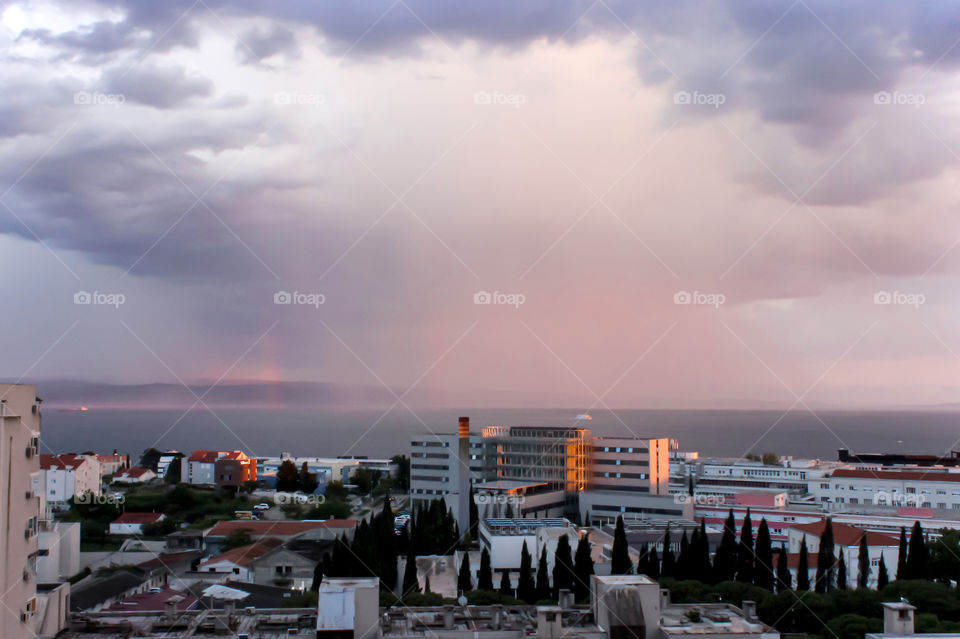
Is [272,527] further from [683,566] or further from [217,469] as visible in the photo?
[217,469]

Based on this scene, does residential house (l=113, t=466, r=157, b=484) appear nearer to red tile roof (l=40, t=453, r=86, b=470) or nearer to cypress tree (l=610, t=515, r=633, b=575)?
red tile roof (l=40, t=453, r=86, b=470)

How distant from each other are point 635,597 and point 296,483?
4098 centimetres

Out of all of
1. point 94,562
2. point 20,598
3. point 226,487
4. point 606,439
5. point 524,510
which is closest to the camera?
point 20,598

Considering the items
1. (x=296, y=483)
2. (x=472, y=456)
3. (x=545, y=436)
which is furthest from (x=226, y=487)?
(x=545, y=436)

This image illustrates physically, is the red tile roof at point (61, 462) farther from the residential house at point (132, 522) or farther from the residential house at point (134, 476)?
the residential house at point (132, 522)

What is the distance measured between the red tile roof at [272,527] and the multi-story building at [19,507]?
1813cm

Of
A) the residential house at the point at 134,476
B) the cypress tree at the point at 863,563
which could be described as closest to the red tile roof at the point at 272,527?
the cypress tree at the point at 863,563

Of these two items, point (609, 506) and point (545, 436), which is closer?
point (609, 506)

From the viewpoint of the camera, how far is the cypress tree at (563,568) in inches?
679

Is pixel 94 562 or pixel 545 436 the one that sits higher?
pixel 545 436

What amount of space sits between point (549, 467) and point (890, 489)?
14514 mm

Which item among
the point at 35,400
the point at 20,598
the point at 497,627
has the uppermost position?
the point at 35,400

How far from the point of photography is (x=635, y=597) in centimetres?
949

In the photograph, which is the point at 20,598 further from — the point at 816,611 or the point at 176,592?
the point at 816,611
